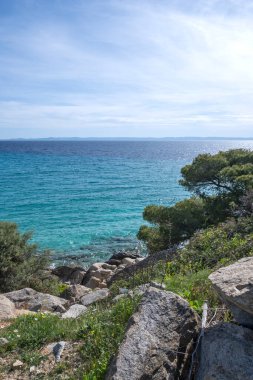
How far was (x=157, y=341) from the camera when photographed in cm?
467

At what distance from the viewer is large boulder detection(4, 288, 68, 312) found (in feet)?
37.5

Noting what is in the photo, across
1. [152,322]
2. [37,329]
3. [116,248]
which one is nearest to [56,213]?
[116,248]

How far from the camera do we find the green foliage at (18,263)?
15.2 meters

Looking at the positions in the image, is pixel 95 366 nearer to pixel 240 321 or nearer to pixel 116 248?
pixel 240 321

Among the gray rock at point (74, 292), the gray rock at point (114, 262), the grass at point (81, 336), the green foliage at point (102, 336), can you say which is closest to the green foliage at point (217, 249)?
the green foliage at point (102, 336)

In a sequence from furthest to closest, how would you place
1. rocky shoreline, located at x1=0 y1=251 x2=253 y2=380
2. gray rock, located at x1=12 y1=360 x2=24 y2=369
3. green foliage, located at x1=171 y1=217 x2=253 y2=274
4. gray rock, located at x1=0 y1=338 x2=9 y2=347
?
1. green foliage, located at x1=171 y1=217 x2=253 y2=274
2. gray rock, located at x1=0 y1=338 x2=9 y2=347
3. gray rock, located at x1=12 y1=360 x2=24 y2=369
4. rocky shoreline, located at x1=0 y1=251 x2=253 y2=380

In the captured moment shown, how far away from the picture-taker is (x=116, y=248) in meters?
27.3

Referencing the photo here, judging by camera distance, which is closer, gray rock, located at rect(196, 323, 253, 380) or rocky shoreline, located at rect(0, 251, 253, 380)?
gray rock, located at rect(196, 323, 253, 380)

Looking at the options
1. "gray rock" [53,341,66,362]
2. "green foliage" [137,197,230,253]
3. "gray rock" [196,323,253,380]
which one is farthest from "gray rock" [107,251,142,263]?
"gray rock" [196,323,253,380]

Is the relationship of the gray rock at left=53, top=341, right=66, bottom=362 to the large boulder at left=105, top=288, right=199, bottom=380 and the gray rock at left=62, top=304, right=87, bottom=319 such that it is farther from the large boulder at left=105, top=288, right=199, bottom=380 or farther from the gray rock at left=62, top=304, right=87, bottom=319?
the gray rock at left=62, top=304, right=87, bottom=319

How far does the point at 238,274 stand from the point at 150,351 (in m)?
1.40

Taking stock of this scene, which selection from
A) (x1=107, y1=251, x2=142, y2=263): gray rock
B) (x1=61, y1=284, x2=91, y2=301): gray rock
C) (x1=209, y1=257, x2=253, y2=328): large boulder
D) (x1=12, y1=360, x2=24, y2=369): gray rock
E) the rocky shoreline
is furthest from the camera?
(x1=107, y1=251, x2=142, y2=263): gray rock

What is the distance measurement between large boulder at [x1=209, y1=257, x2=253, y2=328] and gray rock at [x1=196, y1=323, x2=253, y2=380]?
0.61 feet

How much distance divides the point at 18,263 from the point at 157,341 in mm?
12575
